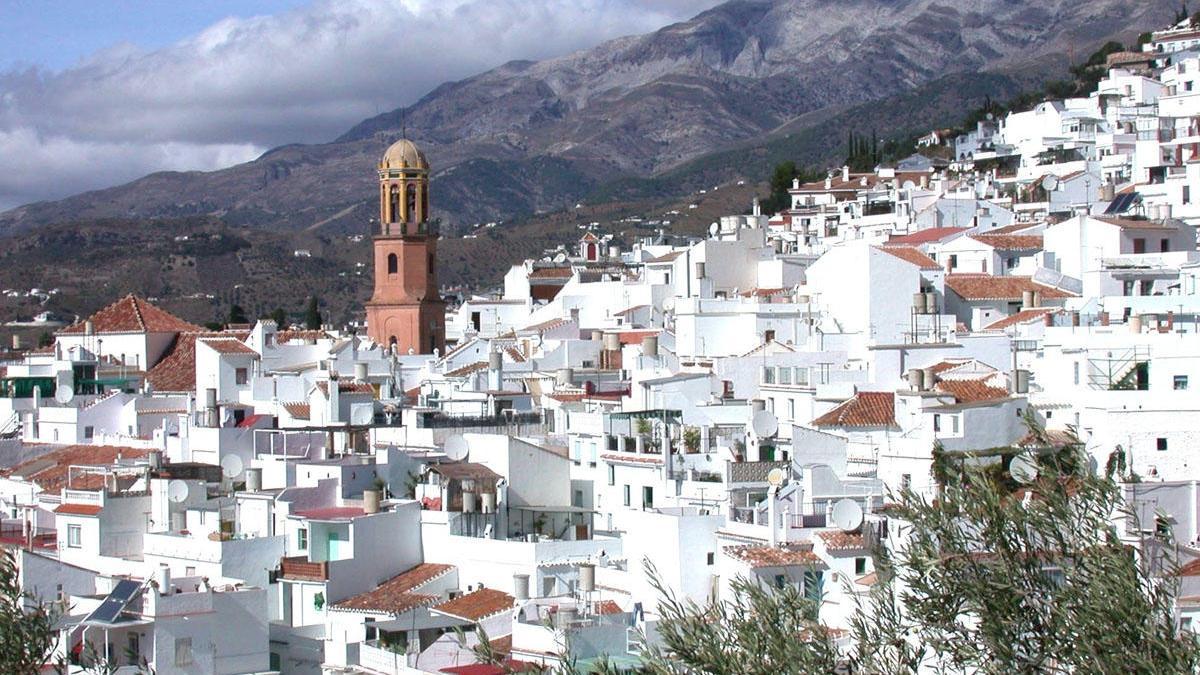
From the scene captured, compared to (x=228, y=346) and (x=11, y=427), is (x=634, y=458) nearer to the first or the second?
(x=228, y=346)

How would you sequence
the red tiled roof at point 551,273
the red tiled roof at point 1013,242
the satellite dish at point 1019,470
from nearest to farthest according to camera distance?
1. the satellite dish at point 1019,470
2. the red tiled roof at point 1013,242
3. the red tiled roof at point 551,273

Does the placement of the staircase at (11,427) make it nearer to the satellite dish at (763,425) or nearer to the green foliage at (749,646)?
the satellite dish at (763,425)

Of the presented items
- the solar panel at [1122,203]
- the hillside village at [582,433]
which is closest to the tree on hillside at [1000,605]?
the hillside village at [582,433]

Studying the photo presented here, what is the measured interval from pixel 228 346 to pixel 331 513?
18.1 meters

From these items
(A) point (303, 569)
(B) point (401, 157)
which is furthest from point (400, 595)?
(B) point (401, 157)

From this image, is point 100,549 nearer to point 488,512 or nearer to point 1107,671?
point 488,512

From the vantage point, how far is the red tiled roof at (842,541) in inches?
1009

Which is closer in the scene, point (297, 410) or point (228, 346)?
point (297, 410)

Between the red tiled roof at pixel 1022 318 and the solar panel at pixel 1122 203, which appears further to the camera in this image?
the solar panel at pixel 1122 203

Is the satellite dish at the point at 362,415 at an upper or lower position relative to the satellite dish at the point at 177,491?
upper

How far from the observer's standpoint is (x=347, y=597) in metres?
29.9

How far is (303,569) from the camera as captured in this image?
30.1 metres

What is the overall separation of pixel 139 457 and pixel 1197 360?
19874 mm

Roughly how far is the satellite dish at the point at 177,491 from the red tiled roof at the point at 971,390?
1186 centimetres
